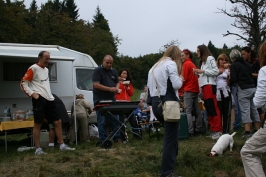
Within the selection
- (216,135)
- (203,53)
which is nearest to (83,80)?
(203,53)

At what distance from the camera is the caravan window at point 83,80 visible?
1030cm

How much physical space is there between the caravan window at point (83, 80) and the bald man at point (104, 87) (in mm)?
2686

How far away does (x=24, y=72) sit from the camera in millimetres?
9672

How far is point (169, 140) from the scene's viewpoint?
4973 millimetres

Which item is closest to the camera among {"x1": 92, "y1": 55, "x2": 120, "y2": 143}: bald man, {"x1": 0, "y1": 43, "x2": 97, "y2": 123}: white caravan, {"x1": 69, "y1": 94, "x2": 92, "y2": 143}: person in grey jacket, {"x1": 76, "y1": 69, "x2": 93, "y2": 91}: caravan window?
{"x1": 92, "y1": 55, "x2": 120, "y2": 143}: bald man

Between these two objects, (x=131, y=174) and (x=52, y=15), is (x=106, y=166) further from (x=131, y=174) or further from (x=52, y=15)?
(x=52, y=15)

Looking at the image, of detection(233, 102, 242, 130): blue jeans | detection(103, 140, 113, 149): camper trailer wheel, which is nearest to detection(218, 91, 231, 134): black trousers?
detection(233, 102, 242, 130): blue jeans

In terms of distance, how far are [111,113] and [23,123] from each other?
203cm

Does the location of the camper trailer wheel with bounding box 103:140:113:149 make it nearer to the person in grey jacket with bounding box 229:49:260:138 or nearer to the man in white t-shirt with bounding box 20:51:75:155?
the man in white t-shirt with bounding box 20:51:75:155

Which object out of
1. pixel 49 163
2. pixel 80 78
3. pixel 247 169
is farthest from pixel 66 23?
pixel 247 169

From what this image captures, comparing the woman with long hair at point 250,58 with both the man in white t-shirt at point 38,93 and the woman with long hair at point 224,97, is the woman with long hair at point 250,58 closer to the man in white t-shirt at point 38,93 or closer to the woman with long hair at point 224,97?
the woman with long hair at point 224,97

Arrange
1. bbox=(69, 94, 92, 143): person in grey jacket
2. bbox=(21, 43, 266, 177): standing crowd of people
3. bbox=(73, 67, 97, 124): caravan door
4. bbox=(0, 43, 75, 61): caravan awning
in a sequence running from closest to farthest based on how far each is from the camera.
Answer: bbox=(21, 43, 266, 177): standing crowd of people < bbox=(0, 43, 75, 61): caravan awning < bbox=(69, 94, 92, 143): person in grey jacket < bbox=(73, 67, 97, 124): caravan door

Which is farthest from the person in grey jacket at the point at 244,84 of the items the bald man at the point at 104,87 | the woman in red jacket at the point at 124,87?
the woman in red jacket at the point at 124,87

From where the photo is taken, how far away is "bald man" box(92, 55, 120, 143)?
746 centimetres
